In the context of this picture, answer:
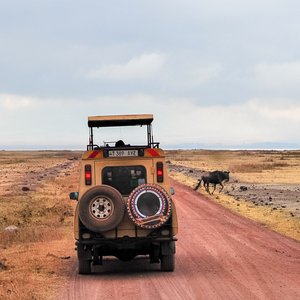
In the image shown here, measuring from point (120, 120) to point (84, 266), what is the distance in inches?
130

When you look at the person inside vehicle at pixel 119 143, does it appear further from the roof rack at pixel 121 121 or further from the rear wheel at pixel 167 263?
the rear wheel at pixel 167 263

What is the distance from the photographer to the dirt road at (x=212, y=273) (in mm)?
10906

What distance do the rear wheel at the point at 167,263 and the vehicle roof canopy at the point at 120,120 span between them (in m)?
3.04

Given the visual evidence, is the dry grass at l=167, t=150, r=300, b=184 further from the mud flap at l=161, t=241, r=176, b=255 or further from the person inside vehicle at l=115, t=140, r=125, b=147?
the mud flap at l=161, t=241, r=176, b=255

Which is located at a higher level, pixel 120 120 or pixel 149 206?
pixel 120 120

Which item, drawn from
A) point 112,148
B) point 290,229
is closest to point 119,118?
point 112,148

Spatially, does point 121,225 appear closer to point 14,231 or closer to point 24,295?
point 24,295

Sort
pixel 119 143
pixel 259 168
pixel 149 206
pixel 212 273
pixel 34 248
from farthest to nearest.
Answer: pixel 259 168 → pixel 34 248 → pixel 119 143 → pixel 212 273 → pixel 149 206

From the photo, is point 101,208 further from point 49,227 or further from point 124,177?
point 49,227

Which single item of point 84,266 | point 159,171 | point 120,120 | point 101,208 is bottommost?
point 84,266

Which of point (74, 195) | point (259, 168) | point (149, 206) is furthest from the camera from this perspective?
point (259, 168)

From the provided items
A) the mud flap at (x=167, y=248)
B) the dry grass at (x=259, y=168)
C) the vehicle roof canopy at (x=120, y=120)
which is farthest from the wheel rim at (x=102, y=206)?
the dry grass at (x=259, y=168)

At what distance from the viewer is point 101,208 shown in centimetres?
1216

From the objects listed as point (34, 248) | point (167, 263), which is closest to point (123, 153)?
point (167, 263)
